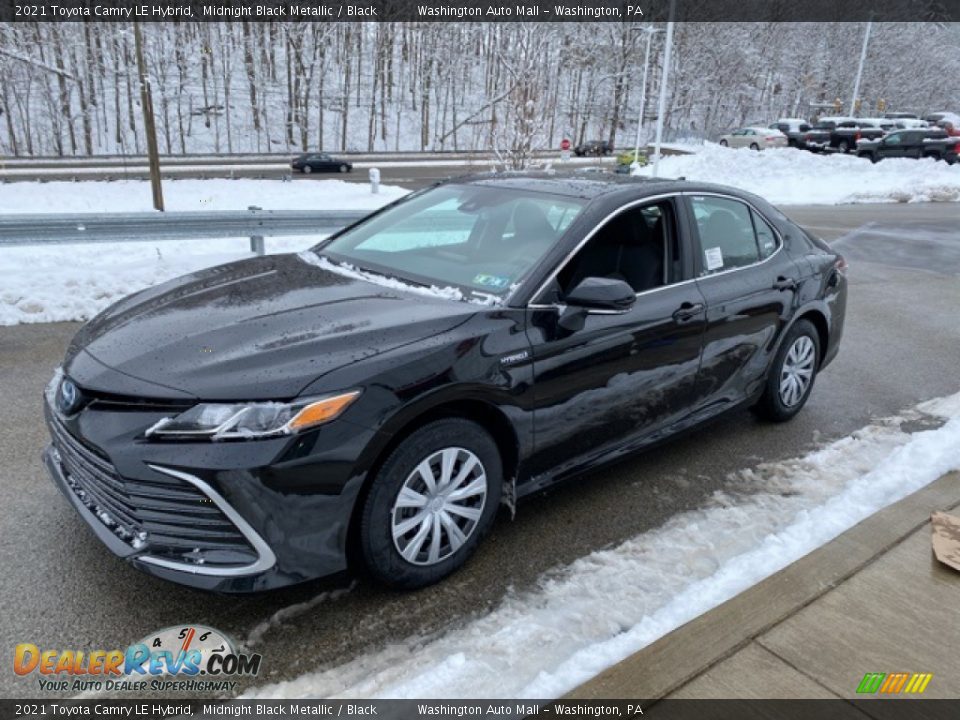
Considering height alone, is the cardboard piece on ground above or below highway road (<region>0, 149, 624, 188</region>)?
above

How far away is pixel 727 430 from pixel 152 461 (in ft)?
12.2

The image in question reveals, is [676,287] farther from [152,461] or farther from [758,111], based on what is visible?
[758,111]

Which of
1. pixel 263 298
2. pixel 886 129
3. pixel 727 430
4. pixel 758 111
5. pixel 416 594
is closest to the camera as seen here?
pixel 416 594

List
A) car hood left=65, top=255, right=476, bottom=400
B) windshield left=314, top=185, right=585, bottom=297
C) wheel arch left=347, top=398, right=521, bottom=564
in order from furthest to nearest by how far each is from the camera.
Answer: windshield left=314, top=185, right=585, bottom=297
wheel arch left=347, top=398, right=521, bottom=564
car hood left=65, top=255, right=476, bottom=400

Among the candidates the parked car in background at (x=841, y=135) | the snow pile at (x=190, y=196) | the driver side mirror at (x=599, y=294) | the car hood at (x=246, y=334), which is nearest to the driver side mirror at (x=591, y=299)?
the driver side mirror at (x=599, y=294)

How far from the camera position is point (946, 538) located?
11.2 ft

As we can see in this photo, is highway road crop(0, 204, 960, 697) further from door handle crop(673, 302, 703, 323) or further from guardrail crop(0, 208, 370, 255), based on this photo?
guardrail crop(0, 208, 370, 255)

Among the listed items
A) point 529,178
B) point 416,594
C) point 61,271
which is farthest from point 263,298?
→ point 61,271

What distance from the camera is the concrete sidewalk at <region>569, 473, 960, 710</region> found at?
96.1 inches

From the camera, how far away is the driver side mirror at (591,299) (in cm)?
316

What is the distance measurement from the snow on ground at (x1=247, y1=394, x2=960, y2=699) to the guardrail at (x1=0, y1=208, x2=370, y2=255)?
6580mm

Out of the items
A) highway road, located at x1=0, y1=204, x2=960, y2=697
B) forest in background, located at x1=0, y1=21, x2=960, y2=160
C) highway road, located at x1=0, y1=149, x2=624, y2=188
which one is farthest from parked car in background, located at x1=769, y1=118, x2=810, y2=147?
highway road, located at x1=0, y1=204, x2=960, y2=697

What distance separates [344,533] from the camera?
2631mm

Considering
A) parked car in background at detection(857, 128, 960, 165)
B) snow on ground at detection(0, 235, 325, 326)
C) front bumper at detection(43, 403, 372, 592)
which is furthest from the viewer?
parked car in background at detection(857, 128, 960, 165)
